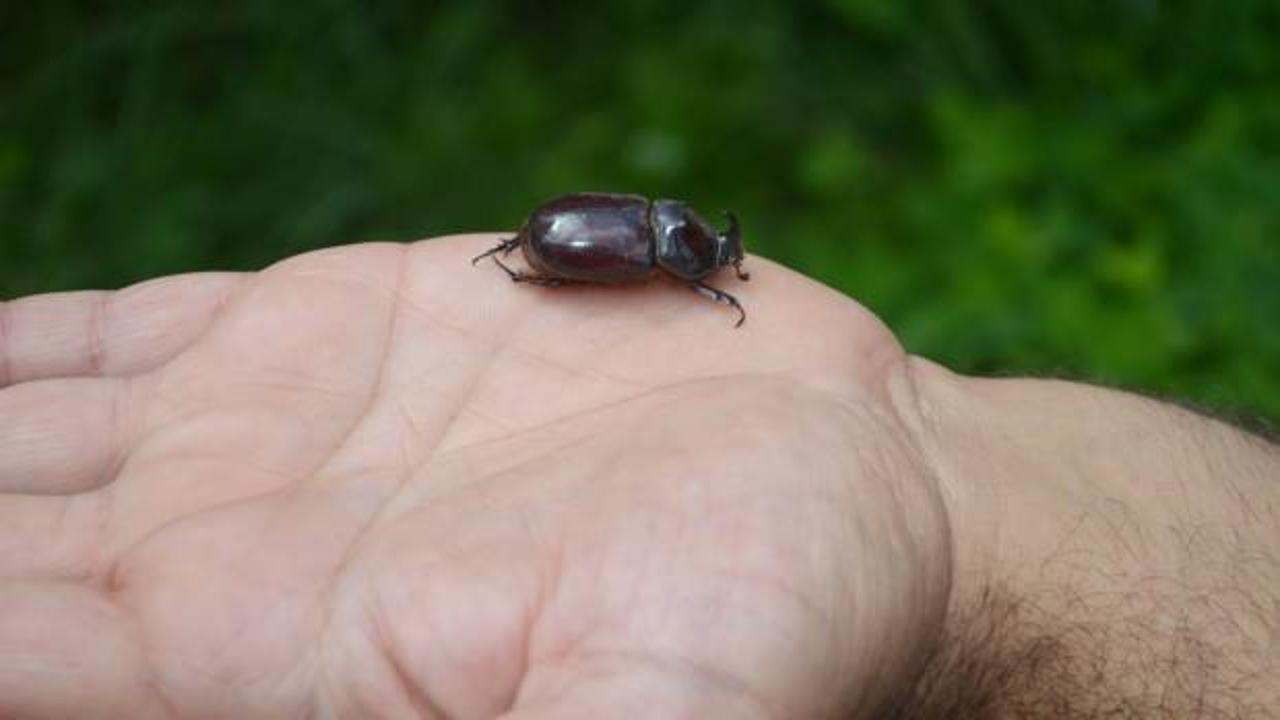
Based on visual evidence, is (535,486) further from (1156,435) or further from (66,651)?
(1156,435)

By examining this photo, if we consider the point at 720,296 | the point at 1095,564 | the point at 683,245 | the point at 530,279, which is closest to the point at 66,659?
the point at 530,279

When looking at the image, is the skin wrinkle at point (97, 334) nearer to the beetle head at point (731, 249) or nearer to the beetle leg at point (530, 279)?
the beetle leg at point (530, 279)

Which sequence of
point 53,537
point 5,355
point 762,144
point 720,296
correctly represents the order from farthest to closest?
point 762,144, point 720,296, point 5,355, point 53,537

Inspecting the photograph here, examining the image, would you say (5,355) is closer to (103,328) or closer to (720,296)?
(103,328)

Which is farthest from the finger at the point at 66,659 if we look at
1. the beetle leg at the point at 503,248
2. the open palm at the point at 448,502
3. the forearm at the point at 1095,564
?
the forearm at the point at 1095,564

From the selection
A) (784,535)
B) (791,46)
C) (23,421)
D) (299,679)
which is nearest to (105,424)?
(23,421)

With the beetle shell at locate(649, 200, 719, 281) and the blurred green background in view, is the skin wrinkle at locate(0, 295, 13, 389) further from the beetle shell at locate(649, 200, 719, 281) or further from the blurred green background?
the blurred green background
